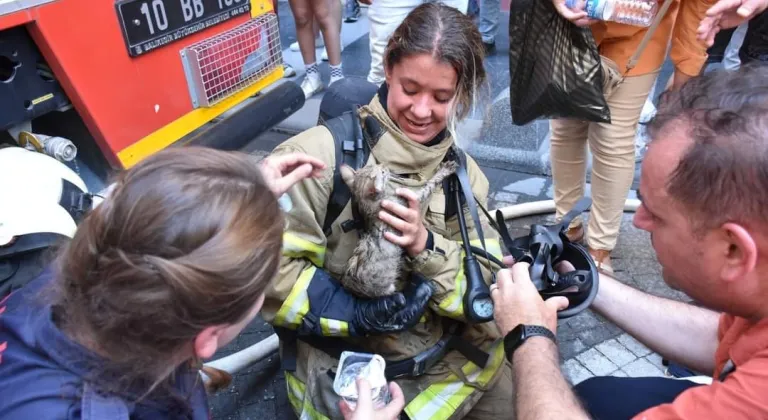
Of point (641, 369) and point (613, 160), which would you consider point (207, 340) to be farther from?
point (613, 160)

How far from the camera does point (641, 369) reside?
2645 mm

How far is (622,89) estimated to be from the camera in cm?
278

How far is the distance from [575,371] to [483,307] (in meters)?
1.01

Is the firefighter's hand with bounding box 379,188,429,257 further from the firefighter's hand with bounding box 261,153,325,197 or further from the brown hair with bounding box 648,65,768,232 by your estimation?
the brown hair with bounding box 648,65,768,232

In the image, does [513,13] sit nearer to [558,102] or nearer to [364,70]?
[558,102]

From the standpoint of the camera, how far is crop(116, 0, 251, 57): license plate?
2.72 m

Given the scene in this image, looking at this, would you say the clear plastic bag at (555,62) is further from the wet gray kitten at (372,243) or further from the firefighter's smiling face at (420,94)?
the wet gray kitten at (372,243)

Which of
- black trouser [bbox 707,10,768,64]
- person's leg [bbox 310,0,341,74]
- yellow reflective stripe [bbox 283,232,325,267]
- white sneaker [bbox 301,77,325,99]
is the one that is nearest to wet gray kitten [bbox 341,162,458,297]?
yellow reflective stripe [bbox 283,232,325,267]

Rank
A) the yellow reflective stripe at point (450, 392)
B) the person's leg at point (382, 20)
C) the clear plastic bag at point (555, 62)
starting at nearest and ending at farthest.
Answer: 1. the yellow reflective stripe at point (450, 392)
2. the clear plastic bag at point (555, 62)
3. the person's leg at point (382, 20)

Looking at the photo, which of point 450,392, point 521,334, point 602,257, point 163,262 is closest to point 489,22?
point 602,257

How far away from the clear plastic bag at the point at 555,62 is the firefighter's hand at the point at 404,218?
1249mm

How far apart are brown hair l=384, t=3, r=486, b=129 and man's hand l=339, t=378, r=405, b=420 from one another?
0.91 m

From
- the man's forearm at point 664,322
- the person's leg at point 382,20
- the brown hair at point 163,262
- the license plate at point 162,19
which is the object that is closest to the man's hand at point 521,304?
the man's forearm at point 664,322

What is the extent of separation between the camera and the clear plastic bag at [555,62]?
261 cm
